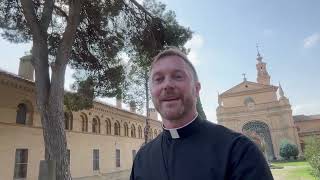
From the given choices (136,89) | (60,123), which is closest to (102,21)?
(60,123)

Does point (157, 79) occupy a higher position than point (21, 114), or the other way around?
point (21, 114)

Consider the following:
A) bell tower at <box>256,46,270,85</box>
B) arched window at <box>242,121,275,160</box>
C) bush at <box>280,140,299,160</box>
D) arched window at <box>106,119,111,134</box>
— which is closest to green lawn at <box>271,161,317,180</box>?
bush at <box>280,140,299,160</box>

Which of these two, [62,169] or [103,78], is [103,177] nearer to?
[103,78]

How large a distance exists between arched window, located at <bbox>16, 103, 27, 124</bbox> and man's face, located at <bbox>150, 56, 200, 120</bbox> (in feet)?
59.3

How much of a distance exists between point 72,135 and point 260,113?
116ft

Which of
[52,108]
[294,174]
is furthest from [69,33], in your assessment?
[294,174]

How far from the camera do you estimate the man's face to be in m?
1.93

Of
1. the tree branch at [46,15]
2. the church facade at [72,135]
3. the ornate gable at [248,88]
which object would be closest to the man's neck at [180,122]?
the tree branch at [46,15]

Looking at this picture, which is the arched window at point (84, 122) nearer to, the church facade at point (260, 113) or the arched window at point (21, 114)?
the arched window at point (21, 114)

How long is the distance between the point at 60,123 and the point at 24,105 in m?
10.3

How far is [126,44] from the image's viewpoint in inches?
519

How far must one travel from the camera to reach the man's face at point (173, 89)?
1.93 metres

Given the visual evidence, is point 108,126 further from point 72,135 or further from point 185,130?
point 185,130

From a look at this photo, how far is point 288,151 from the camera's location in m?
40.1
